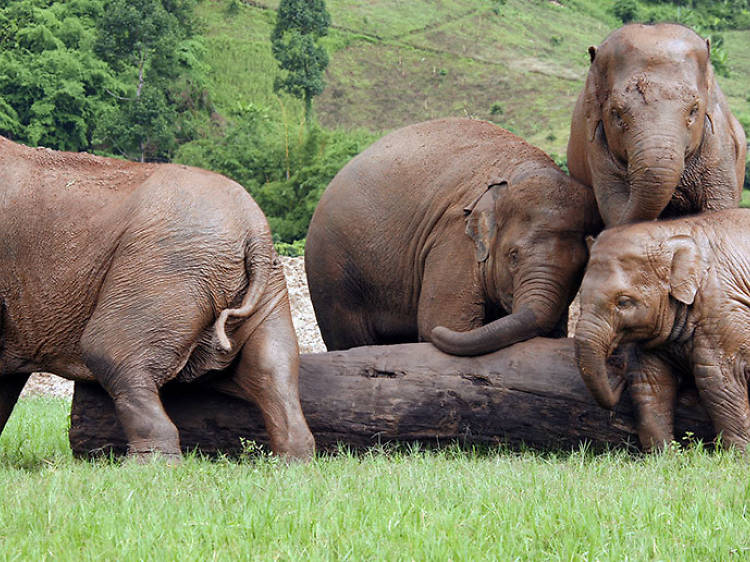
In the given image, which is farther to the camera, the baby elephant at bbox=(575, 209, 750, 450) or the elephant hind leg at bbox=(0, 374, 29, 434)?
the elephant hind leg at bbox=(0, 374, 29, 434)

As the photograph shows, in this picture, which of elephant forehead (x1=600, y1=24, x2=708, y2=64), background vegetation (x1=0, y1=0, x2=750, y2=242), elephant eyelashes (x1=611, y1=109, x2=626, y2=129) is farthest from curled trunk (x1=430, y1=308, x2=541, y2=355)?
background vegetation (x1=0, y1=0, x2=750, y2=242)

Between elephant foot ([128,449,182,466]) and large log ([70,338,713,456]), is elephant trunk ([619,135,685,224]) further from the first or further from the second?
elephant foot ([128,449,182,466])

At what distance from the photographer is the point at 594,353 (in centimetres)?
625

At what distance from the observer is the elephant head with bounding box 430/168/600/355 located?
6.93m

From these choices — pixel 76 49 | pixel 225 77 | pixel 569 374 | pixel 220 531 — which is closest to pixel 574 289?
pixel 569 374

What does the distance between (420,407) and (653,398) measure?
1.40 m

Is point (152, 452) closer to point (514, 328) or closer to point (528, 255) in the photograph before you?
point (514, 328)

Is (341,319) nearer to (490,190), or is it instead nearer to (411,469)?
(490,190)

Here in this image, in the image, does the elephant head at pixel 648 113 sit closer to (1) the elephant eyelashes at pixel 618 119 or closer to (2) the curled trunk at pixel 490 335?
(1) the elephant eyelashes at pixel 618 119

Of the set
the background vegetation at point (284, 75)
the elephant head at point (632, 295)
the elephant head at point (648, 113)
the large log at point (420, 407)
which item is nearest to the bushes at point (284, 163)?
the background vegetation at point (284, 75)

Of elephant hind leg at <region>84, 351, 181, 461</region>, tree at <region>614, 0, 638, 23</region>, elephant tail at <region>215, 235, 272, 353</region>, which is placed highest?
elephant tail at <region>215, 235, 272, 353</region>

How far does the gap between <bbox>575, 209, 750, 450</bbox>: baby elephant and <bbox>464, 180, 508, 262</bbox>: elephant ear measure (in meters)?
1.11

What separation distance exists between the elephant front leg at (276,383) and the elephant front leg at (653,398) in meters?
1.92

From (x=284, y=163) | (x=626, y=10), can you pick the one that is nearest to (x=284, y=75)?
(x=626, y=10)
